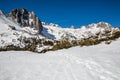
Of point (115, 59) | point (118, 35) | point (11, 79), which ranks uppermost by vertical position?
point (118, 35)

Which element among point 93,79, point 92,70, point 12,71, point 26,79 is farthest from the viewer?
point 12,71

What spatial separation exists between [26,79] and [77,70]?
2.91 meters

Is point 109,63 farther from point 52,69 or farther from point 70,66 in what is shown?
point 52,69

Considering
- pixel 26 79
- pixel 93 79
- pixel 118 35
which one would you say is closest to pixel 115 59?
pixel 93 79

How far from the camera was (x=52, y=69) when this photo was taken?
10750 mm

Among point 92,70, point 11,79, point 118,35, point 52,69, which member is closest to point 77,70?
point 92,70

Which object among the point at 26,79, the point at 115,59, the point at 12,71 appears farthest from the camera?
the point at 115,59

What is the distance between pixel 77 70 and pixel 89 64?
130 centimetres

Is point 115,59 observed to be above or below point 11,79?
Answer: above

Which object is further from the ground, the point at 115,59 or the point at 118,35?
the point at 118,35

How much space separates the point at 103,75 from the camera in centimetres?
877

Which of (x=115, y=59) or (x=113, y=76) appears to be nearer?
(x=113, y=76)

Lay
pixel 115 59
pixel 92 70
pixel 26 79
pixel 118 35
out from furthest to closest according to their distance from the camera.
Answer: pixel 118 35
pixel 115 59
pixel 92 70
pixel 26 79

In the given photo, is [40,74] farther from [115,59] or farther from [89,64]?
[115,59]
